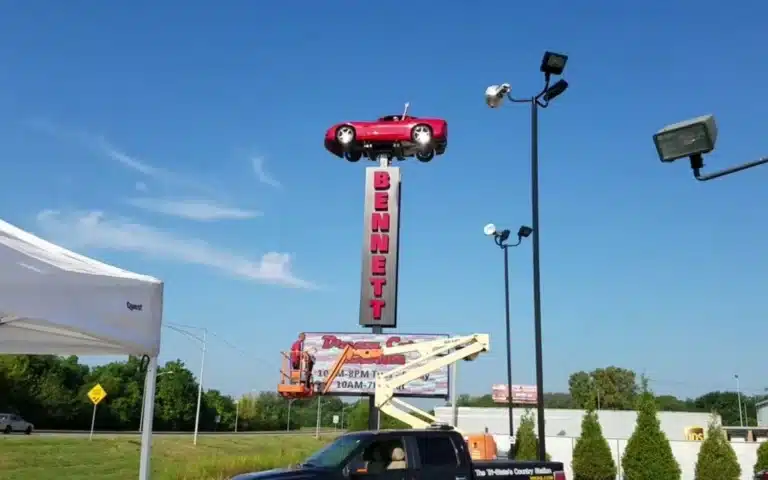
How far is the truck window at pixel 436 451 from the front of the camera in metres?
9.95

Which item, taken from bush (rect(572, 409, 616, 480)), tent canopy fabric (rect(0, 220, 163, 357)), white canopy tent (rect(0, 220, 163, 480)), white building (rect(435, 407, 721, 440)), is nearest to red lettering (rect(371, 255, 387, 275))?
bush (rect(572, 409, 616, 480))

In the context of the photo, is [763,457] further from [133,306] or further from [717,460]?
[133,306]

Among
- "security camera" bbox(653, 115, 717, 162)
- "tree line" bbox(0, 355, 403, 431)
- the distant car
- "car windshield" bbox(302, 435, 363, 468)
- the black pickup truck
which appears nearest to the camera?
"security camera" bbox(653, 115, 717, 162)

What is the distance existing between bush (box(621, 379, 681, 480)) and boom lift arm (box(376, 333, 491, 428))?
40.3 ft

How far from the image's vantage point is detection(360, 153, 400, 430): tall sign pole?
33062 mm

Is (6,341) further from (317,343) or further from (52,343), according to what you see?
(317,343)

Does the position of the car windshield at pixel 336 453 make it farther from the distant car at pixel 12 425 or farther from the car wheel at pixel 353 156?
the distant car at pixel 12 425

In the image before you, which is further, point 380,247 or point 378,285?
point 380,247

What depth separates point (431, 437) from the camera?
1022 cm

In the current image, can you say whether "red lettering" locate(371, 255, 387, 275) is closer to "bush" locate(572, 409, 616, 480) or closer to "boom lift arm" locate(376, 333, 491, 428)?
"bush" locate(572, 409, 616, 480)

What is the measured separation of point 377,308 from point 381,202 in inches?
204

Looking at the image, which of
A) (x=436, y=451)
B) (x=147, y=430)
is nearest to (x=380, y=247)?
(x=436, y=451)

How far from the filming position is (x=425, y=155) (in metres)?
33.6

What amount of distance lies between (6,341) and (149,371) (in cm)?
139
